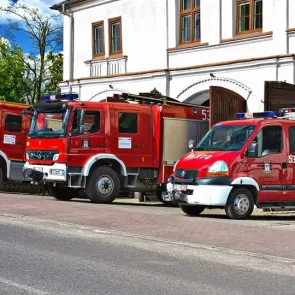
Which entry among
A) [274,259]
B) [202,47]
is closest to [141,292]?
[274,259]

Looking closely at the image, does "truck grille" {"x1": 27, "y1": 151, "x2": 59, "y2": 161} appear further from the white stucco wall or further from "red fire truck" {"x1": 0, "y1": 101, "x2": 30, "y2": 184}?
the white stucco wall

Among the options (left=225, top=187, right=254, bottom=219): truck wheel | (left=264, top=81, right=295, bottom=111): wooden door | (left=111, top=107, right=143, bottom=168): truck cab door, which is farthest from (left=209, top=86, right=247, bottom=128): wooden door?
(left=225, top=187, right=254, bottom=219): truck wheel

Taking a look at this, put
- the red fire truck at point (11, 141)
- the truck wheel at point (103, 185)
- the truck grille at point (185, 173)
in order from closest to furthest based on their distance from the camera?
the truck grille at point (185, 173), the truck wheel at point (103, 185), the red fire truck at point (11, 141)

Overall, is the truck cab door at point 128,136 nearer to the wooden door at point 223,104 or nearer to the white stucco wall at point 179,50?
the wooden door at point 223,104

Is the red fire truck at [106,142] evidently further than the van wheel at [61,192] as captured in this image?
No

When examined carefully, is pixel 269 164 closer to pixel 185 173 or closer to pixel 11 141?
pixel 185 173

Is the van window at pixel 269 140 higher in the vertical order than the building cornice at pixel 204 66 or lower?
lower

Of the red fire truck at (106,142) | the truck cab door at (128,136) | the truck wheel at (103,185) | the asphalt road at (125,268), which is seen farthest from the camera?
the truck cab door at (128,136)

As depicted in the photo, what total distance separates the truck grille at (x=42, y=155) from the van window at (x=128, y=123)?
194 cm

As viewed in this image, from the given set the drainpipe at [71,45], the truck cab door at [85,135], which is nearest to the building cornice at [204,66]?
the drainpipe at [71,45]

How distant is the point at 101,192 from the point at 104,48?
10966 millimetres

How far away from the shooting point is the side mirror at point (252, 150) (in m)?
14.8

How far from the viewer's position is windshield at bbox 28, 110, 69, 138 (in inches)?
702

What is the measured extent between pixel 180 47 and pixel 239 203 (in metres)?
10.6
